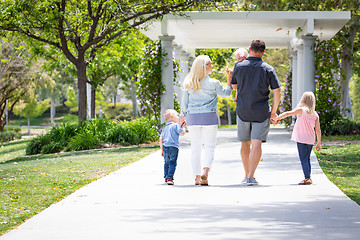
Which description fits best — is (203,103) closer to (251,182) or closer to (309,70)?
(251,182)

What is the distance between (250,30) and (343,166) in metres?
10.6

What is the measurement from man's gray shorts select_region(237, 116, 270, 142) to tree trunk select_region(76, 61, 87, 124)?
41.4 ft

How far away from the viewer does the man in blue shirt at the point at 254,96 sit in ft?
29.4

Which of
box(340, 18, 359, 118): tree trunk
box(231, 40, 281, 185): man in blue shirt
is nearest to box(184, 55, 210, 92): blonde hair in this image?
box(231, 40, 281, 185): man in blue shirt

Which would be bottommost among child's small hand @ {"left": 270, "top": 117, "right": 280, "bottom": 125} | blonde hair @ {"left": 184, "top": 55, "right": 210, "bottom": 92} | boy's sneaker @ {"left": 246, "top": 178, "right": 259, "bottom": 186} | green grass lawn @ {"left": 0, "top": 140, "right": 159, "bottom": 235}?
green grass lawn @ {"left": 0, "top": 140, "right": 159, "bottom": 235}

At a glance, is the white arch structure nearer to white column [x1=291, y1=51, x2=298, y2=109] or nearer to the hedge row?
white column [x1=291, y1=51, x2=298, y2=109]

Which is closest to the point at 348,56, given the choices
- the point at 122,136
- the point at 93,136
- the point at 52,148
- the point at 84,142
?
the point at 122,136

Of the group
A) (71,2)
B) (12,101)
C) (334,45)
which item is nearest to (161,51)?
(71,2)

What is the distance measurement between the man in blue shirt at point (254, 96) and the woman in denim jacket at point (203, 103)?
0.84ft

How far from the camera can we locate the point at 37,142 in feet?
69.1

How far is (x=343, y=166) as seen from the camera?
471 inches

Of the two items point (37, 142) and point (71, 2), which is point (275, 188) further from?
point (71, 2)

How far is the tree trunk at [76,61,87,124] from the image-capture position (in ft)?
69.4

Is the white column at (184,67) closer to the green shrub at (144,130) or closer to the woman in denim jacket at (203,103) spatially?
the green shrub at (144,130)
